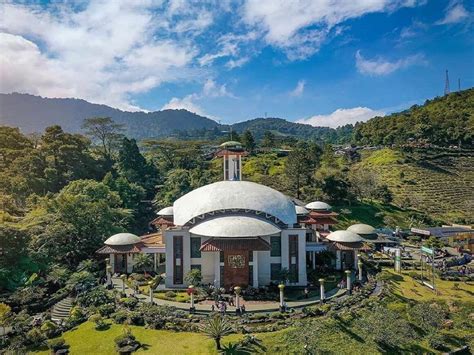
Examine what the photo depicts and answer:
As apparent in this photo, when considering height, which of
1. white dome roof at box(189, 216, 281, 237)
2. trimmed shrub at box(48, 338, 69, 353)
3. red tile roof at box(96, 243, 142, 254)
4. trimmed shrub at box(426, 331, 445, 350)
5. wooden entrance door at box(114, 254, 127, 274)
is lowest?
trimmed shrub at box(426, 331, 445, 350)

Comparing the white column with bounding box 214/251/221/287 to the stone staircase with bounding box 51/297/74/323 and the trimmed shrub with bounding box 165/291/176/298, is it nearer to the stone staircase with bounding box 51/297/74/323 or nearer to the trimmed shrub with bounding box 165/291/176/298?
the trimmed shrub with bounding box 165/291/176/298

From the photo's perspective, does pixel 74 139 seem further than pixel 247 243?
Yes

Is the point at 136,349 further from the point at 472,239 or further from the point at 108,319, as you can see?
the point at 472,239

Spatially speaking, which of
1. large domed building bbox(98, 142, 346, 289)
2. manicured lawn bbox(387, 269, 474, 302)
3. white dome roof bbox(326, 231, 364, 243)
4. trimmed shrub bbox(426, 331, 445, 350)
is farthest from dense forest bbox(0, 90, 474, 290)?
trimmed shrub bbox(426, 331, 445, 350)

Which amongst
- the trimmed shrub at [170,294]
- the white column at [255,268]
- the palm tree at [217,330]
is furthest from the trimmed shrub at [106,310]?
the white column at [255,268]

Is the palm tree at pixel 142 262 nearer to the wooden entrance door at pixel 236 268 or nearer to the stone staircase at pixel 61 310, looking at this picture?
the stone staircase at pixel 61 310

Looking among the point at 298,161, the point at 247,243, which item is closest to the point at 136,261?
the point at 247,243

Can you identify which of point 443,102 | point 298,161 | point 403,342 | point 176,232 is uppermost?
point 443,102
